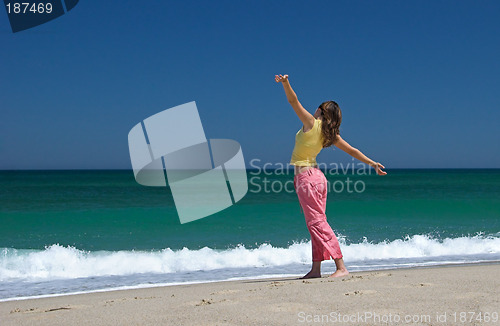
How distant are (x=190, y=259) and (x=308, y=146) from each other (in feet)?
13.0

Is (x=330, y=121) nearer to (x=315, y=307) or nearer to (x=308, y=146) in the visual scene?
(x=308, y=146)

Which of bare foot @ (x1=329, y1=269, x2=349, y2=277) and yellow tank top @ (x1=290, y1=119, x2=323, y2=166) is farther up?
yellow tank top @ (x1=290, y1=119, x2=323, y2=166)

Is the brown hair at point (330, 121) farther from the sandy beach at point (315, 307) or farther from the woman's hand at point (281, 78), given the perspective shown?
the sandy beach at point (315, 307)

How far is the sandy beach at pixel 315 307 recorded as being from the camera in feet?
9.20

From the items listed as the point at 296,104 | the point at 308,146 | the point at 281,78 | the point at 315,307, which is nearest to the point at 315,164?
the point at 308,146

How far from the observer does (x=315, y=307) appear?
3.08 metres

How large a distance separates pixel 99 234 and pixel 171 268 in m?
5.05

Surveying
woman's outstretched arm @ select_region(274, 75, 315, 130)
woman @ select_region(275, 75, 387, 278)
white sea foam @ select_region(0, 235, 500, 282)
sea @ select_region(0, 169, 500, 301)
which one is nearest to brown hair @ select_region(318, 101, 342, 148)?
woman @ select_region(275, 75, 387, 278)

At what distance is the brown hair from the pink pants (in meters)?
0.32

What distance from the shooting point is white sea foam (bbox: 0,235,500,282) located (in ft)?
22.5

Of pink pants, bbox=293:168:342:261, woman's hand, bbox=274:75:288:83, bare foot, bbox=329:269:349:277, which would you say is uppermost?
woman's hand, bbox=274:75:288:83

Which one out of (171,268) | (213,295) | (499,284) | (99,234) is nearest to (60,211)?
(99,234)

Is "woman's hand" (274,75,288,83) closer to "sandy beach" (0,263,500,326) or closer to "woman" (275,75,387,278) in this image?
"woman" (275,75,387,278)

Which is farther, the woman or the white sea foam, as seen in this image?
the white sea foam
